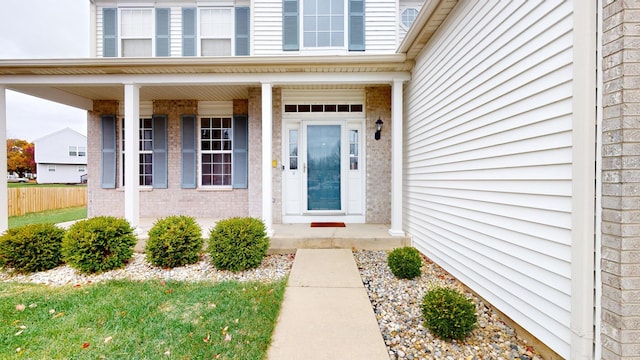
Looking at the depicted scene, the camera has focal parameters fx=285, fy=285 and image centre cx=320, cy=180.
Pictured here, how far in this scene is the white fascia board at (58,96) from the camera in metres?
5.53

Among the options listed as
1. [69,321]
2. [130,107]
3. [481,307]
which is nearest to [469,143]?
[481,307]

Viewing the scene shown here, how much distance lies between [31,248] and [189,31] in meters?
5.45

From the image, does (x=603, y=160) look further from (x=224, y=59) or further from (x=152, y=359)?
(x=224, y=59)

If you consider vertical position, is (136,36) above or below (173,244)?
above

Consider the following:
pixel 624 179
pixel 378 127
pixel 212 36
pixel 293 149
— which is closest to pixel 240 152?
pixel 293 149

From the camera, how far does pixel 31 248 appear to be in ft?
12.9

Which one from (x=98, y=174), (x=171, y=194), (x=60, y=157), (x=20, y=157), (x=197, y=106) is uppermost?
(x=20, y=157)

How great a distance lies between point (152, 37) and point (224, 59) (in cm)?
366

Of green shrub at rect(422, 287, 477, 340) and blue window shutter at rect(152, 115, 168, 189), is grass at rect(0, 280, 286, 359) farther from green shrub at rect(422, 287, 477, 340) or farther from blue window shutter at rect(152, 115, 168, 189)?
blue window shutter at rect(152, 115, 168, 189)

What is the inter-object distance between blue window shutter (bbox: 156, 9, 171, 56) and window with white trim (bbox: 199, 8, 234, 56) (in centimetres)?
81

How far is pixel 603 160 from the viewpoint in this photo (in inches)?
65.9

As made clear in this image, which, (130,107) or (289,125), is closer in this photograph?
(130,107)

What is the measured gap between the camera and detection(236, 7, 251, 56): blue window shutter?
22.3ft

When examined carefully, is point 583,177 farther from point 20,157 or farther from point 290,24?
point 20,157
